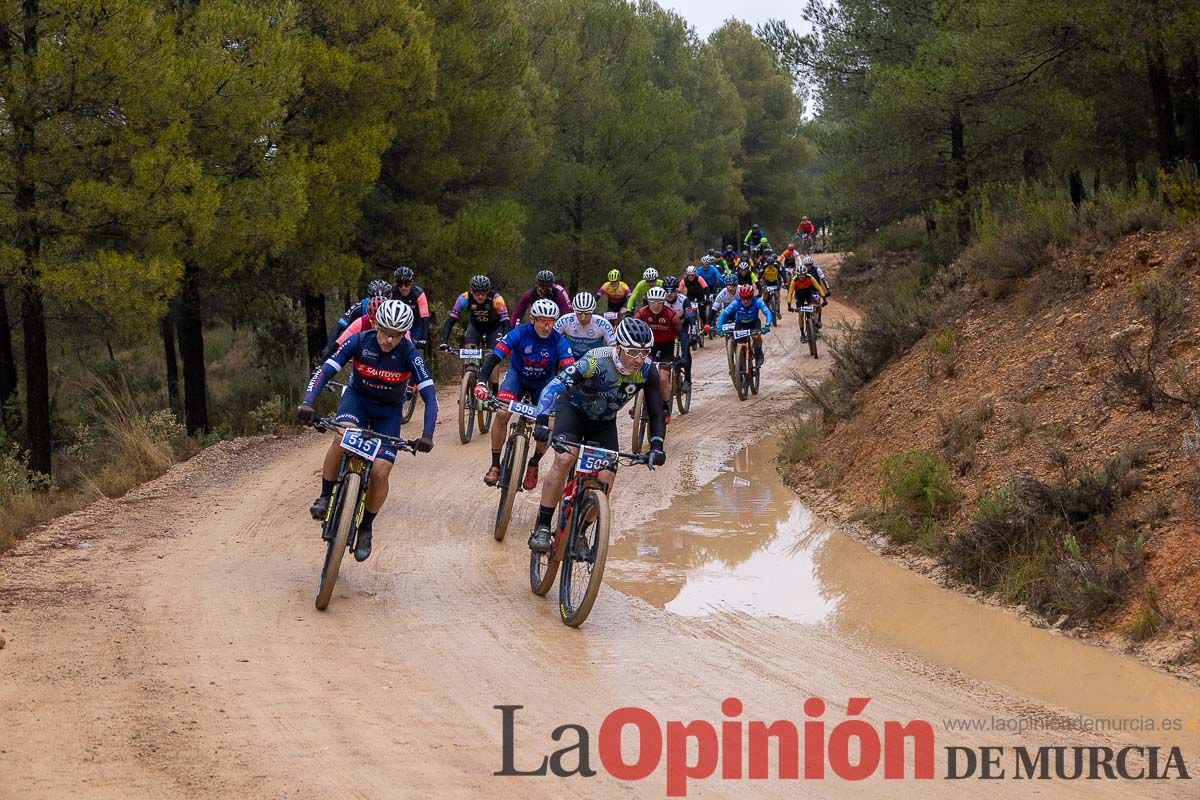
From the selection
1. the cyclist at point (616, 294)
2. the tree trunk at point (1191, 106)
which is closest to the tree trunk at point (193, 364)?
the cyclist at point (616, 294)

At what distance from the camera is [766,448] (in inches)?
658

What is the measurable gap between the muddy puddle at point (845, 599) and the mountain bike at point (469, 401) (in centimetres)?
354

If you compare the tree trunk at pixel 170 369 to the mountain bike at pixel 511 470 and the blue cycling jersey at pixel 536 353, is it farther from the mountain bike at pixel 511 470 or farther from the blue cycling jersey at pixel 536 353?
the mountain bike at pixel 511 470

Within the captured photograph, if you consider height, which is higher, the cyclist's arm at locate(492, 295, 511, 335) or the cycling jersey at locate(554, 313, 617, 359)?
the cyclist's arm at locate(492, 295, 511, 335)

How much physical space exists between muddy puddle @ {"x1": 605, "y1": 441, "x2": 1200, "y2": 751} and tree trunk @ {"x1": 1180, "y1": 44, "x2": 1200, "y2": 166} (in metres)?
7.58

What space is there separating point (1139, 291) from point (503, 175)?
1795cm

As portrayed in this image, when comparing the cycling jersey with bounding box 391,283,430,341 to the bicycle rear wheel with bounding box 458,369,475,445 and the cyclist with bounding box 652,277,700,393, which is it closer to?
the bicycle rear wheel with bounding box 458,369,475,445

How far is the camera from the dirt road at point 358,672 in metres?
5.53

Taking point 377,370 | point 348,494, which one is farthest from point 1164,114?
point 348,494

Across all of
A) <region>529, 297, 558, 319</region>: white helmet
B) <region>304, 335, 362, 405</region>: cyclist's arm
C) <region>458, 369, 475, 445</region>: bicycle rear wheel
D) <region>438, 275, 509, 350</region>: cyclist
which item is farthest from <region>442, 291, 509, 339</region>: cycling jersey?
<region>304, 335, 362, 405</region>: cyclist's arm

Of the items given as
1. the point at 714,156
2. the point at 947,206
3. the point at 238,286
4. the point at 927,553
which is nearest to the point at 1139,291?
the point at 927,553

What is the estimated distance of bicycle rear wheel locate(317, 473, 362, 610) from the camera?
27.2 ft

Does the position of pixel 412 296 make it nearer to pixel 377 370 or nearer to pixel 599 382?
pixel 377 370

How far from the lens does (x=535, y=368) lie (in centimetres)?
1177
